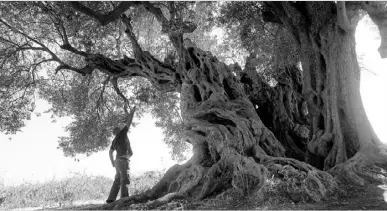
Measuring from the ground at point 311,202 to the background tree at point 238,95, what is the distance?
234 millimetres

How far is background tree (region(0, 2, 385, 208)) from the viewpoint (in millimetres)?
6484

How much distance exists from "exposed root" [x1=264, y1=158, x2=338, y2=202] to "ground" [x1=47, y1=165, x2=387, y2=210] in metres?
0.13

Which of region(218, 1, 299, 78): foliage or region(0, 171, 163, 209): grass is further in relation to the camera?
region(0, 171, 163, 209): grass

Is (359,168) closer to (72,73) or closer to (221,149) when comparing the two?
(221,149)

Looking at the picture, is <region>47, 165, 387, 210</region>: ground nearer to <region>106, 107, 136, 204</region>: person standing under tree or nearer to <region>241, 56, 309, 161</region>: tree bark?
<region>106, 107, 136, 204</region>: person standing under tree

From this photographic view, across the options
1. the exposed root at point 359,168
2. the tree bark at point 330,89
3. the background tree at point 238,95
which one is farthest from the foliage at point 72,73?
the exposed root at point 359,168

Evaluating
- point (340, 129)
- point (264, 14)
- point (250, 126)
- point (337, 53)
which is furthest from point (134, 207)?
point (264, 14)

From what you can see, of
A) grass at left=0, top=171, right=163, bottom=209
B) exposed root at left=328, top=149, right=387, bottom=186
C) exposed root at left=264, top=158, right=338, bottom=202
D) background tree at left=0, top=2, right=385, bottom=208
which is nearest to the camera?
exposed root at left=264, top=158, right=338, bottom=202

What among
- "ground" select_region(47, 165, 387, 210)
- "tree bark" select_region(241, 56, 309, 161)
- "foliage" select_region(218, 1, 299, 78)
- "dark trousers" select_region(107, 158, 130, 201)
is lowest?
"ground" select_region(47, 165, 387, 210)

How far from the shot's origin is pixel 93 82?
45.6 feet

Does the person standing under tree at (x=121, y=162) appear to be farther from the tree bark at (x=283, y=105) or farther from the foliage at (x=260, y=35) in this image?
the foliage at (x=260, y=35)

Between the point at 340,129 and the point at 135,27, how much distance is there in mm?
10042

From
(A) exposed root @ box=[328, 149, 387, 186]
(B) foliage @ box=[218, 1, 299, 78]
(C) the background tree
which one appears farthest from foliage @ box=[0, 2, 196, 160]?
(A) exposed root @ box=[328, 149, 387, 186]

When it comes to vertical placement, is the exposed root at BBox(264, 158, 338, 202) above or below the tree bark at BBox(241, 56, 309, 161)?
below
